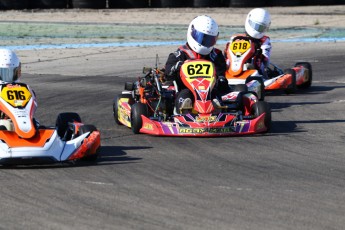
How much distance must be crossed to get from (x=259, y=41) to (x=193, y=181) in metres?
7.08

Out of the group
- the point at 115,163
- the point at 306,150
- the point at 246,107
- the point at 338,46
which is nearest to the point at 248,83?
the point at 246,107

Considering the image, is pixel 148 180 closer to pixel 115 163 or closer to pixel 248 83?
pixel 115 163

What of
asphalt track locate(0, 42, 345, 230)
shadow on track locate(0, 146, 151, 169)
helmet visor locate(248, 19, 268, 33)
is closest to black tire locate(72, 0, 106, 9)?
helmet visor locate(248, 19, 268, 33)

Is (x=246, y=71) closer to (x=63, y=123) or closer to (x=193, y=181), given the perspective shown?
(x=63, y=123)

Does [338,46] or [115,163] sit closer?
[115,163]

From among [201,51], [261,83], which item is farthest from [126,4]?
[201,51]

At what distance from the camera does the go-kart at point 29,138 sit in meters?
8.86

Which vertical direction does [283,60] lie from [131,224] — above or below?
below

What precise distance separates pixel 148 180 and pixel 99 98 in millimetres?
6024

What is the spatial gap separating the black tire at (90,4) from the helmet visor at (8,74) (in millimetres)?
20901

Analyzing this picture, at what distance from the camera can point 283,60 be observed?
755 inches

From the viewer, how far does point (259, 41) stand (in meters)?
15.1

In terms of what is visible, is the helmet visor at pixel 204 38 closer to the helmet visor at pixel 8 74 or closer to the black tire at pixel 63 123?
the black tire at pixel 63 123

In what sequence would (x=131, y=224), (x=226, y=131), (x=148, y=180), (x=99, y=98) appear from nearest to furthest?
(x=131, y=224) < (x=148, y=180) < (x=226, y=131) < (x=99, y=98)
